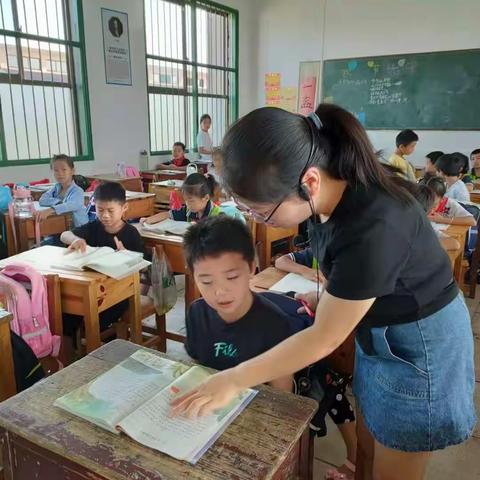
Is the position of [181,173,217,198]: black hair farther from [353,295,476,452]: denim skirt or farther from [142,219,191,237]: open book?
[353,295,476,452]: denim skirt

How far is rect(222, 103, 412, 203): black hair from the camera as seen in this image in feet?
2.20

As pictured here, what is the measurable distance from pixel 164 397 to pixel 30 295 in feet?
3.22

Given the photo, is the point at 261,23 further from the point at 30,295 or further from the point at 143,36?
the point at 30,295

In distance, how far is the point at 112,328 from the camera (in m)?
2.18

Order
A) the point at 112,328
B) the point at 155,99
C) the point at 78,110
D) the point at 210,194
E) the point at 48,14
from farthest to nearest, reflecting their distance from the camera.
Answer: the point at 155,99 < the point at 78,110 < the point at 48,14 < the point at 210,194 < the point at 112,328

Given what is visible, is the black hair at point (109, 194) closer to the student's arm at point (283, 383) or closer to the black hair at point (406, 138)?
the student's arm at point (283, 383)

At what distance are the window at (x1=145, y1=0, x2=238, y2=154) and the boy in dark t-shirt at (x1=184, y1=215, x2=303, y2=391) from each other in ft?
17.3

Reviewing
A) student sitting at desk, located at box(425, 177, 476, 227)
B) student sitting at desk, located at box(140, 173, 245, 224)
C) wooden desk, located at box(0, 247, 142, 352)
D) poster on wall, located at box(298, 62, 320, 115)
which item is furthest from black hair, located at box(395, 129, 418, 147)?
wooden desk, located at box(0, 247, 142, 352)

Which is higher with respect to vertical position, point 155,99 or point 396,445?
point 155,99

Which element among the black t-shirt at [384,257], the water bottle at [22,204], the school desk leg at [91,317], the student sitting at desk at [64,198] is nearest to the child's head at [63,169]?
the student sitting at desk at [64,198]

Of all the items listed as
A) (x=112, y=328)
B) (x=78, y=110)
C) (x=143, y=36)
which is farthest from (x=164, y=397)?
(x=143, y=36)

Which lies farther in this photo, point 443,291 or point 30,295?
point 30,295

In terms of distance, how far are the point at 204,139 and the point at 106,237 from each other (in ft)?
15.4

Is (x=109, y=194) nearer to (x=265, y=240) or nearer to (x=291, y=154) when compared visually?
(x=265, y=240)
